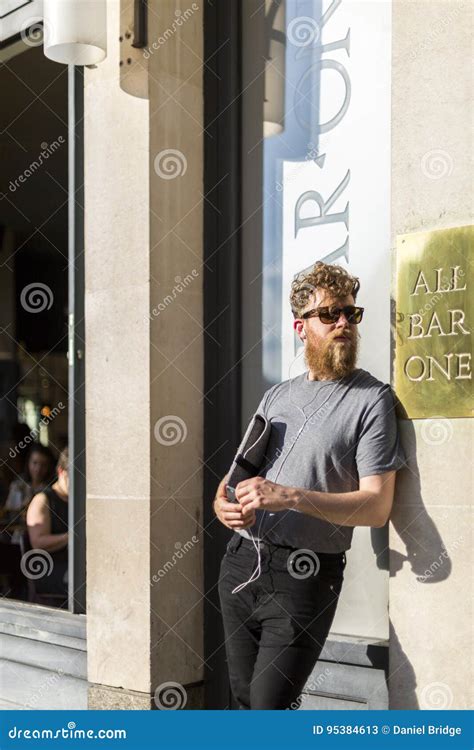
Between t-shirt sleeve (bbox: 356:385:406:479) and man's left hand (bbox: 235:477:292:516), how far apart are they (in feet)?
1.09

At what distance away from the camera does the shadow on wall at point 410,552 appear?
381 cm

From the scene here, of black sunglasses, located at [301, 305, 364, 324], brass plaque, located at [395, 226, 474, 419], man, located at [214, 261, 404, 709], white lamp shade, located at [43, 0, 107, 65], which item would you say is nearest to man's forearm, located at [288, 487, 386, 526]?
man, located at [214, 261, 404, 709]

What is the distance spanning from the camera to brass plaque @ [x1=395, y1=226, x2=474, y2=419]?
3.78 meters

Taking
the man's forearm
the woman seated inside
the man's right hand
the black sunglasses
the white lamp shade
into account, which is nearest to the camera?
the man's forearm

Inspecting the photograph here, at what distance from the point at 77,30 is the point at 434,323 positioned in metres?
2.44

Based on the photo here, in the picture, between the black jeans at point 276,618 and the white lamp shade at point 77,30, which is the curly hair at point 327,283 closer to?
the black jeans at point 276,618

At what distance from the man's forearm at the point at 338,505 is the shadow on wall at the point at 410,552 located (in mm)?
177

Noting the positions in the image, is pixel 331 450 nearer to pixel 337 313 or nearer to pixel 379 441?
pixel 379 441

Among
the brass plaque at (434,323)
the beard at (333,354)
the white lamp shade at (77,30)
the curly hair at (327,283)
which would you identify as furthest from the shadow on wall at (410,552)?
the white lamp shade at (77,30)

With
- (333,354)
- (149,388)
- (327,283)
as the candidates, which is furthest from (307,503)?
(149,388)

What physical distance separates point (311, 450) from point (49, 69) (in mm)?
3662

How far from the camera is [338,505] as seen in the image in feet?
12.0

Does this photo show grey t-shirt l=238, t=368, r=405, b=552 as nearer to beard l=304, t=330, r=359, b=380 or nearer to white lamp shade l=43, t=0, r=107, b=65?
beard l=304, t=330, r=359, b=380
